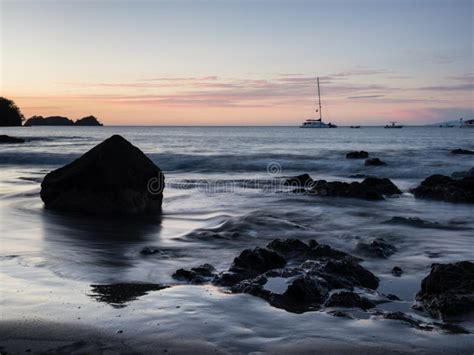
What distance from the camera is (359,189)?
14.3m

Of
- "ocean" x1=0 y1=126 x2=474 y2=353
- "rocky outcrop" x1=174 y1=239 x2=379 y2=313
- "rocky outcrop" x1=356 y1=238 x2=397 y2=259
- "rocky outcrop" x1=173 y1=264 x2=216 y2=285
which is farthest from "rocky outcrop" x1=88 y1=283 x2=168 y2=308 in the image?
"rocky outcrop" x1=356 y1=238 x2=397 y2=259

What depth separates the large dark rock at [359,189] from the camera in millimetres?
14102

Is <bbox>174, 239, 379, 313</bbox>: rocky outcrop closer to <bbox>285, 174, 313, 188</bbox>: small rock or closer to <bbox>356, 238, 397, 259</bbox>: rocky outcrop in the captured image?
<bbox>356, 238, 397, 259</bbox>: rocky outcrop

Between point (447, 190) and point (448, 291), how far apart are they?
9.93 m

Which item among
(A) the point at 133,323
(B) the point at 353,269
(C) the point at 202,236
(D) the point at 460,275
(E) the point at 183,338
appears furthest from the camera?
(C) the point at 202,236

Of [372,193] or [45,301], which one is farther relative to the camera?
[372,193]

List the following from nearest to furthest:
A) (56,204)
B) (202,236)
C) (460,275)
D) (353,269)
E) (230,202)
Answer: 1. (460,275)
2. (353,269)
3. (202,236)
4. (56,204)
5. (230,202)

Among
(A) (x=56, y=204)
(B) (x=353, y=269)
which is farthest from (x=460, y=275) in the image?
(A) (x=56, y=204)

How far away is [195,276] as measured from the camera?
19.4 feet

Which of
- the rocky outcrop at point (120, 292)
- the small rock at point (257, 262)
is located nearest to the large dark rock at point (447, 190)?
the small rock at point (257, 262)

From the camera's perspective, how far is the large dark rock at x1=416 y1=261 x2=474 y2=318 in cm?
481

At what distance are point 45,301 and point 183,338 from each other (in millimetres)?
1659

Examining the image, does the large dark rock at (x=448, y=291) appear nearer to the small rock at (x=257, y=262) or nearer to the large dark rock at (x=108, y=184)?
the small rock at (x=257, y=262)

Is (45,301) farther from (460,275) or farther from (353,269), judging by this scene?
(460,275)
